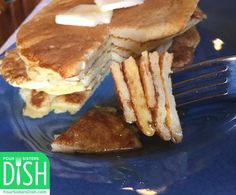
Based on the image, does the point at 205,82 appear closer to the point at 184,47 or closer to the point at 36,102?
the point at 184,47

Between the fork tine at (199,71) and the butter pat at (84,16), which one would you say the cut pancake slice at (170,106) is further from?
the butter pat at (84,16)

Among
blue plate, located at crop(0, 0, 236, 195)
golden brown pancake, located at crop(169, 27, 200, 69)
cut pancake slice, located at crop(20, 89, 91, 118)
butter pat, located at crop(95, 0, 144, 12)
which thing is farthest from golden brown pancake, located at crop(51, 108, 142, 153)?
butter pat, located at crop(95, 0, 144, 12)

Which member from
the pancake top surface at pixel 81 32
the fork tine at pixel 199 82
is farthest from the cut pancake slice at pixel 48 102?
the fork tine at pixel 199 82

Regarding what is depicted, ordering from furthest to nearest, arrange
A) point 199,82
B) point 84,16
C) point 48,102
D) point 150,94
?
point 84,16 → point 48,102 → point 199,82 → point 150,94

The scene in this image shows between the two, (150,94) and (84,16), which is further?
(84,16)

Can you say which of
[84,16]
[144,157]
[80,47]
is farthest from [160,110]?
[84,16]
